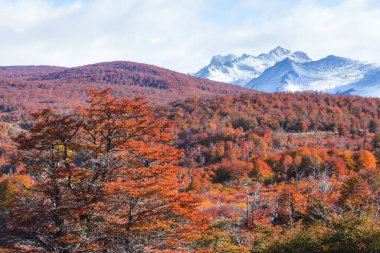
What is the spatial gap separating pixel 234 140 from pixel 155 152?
109m

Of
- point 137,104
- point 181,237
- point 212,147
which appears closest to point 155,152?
point 137,104

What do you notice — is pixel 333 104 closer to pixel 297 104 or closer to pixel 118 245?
pixel 297 104

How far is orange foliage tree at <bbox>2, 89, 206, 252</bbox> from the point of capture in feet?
52.3

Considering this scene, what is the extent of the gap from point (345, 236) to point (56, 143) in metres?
12.3

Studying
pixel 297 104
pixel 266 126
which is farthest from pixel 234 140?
pixel 297 104

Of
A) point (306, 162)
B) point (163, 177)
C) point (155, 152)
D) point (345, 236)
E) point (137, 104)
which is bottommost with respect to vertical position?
point (306, 162)

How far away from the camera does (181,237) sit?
16.8 meters

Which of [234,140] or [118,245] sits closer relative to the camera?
[118,245]

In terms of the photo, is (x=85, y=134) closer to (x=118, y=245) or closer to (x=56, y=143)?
(x=56, y=143)

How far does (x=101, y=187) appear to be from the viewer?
55.1 feet

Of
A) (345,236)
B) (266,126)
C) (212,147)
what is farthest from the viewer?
(266,126)

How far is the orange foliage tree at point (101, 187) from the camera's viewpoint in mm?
15938

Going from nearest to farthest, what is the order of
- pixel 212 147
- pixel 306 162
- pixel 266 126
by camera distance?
pixel 306 162
pixel 212 147
pixel 266 126

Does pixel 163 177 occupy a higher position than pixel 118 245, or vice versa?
pixel 163 177
